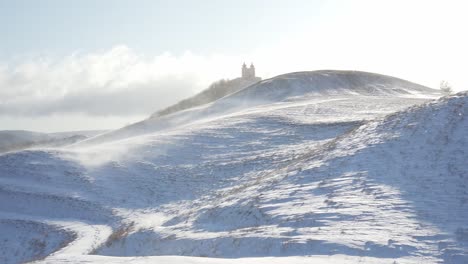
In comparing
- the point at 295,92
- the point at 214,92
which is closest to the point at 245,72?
the point at 214,92

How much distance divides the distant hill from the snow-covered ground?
58846mm

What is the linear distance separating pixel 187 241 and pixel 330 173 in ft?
20.4

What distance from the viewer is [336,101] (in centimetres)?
5100

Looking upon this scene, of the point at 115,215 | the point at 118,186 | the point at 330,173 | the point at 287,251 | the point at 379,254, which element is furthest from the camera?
the point at 118,186

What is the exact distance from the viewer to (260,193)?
21031 mm

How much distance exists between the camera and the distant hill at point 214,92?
10451 centimetres

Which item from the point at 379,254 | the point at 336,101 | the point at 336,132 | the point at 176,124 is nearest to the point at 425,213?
the point at 379,254

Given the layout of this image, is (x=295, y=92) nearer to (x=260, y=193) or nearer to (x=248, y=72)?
(x=260, y=193)

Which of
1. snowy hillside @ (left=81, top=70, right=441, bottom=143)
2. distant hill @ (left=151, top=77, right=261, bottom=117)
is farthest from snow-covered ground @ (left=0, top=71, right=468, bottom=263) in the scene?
distant hill @ (left=151, top=77, right=261, bottom=117)

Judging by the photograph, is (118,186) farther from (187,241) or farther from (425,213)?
→ (425,213)

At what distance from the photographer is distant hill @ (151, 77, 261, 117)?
10451 centimetres

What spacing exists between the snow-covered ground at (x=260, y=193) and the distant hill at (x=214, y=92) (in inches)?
2317

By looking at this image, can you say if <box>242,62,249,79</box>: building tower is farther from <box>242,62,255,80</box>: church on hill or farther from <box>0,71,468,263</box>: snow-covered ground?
<box>0,71,468,263</box>: snow-covered ground

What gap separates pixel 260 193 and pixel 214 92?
8997cm
